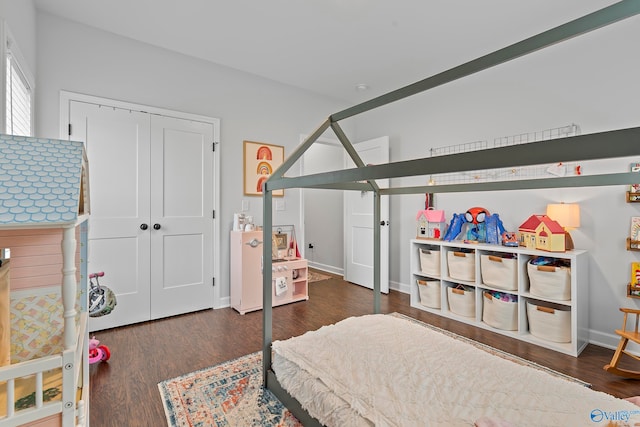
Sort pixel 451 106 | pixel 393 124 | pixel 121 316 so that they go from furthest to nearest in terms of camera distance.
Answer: pixel 393 124
pixel 451 106
pixel 121 316

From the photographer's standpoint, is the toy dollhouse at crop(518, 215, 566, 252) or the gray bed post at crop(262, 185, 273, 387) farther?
the toy dollhouse at crop(518, 215, 566, 252)

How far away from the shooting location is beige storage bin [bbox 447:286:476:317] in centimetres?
292

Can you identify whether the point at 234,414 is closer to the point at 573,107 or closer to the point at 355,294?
the point at 355,294

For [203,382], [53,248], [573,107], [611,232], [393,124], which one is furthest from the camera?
[393,124]

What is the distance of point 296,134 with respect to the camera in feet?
13.0

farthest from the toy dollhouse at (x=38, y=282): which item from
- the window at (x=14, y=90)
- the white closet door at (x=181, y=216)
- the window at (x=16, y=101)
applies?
the white closet door at (x=181, y=216)

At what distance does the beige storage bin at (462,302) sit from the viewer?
292 cm

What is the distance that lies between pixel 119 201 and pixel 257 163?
146 centimetres

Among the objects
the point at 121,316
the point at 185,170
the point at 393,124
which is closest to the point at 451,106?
the point at 393,124

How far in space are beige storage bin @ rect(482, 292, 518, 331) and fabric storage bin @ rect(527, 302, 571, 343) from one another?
113 mm

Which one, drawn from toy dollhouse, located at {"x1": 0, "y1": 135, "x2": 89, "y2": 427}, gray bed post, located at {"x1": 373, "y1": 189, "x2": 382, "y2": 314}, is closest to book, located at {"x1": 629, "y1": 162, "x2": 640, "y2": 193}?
gray bed post, located at {"x1": 373, "y1": 189, "x2": 382, "y2": 314}

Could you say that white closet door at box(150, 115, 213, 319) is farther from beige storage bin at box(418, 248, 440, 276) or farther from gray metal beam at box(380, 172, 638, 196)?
gray metal beam at box(380, 172, 638, 196)

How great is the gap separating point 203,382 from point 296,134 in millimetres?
2965

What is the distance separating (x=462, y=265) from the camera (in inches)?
116
